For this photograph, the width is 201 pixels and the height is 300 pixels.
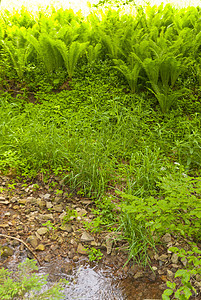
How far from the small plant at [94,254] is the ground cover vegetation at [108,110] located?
0.28 metres

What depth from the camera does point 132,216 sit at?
2.61m

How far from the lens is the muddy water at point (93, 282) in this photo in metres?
2.22

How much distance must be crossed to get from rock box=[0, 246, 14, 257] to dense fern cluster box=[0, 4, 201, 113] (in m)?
3.15


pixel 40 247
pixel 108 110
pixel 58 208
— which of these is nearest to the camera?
pixel 40 247

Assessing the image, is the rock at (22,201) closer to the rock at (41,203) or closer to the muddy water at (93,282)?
the rock at (41,203)

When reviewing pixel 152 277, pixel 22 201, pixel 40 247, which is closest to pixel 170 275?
pixel 152 277

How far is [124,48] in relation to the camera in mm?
5492

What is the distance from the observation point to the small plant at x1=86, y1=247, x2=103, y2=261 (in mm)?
2541

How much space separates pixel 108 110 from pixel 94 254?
256 cm

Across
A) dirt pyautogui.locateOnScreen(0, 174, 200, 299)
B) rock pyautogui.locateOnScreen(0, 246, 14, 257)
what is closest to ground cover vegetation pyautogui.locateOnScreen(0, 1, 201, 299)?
dirt pyautogui.locateOnScreen(0, 174, 200, 299)

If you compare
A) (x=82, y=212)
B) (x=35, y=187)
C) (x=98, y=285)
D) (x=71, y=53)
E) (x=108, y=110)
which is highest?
(x=71, y=53)

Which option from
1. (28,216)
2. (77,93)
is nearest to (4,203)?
(28,216)

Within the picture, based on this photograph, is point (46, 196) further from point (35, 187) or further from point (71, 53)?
point (71, 53)

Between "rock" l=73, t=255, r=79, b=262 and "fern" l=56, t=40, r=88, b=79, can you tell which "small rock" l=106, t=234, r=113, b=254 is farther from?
"fern" l=56, t=40, r=88, b=79
